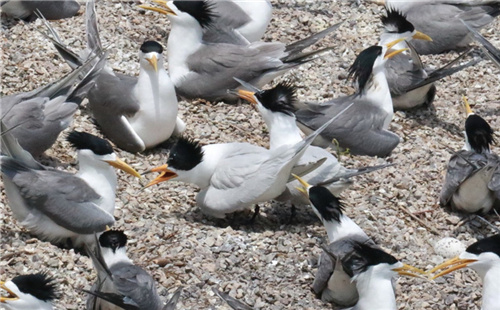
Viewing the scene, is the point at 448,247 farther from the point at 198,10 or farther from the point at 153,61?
the point at 198,10

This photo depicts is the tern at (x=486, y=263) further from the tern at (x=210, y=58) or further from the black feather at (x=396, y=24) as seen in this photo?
the black feather at (x=396, y=24)

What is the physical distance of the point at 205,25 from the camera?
7.35 meters

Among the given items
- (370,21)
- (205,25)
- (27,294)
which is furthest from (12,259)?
(370,21)

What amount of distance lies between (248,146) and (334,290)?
3.97 feet

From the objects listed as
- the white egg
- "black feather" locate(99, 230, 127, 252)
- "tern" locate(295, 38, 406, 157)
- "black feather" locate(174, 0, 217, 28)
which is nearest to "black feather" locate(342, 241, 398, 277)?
the white egg

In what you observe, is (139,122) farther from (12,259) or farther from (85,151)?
(12,259)

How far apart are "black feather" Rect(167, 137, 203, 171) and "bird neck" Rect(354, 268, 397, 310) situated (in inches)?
52.5

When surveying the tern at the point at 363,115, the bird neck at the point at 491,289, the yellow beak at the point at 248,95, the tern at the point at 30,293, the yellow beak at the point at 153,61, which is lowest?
the tern at the point at 363,115

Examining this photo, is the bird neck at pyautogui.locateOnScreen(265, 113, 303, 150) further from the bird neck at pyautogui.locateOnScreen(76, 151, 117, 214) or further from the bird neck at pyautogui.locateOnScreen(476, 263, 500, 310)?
the bird neck at pyautogui.locateOnScreen(476, 263, 500, 310)

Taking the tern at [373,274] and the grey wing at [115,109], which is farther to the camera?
the grey wing at [115,109]

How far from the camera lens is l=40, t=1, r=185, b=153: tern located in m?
6.51

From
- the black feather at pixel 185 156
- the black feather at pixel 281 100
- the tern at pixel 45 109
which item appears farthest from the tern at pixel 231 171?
the tern at pixel 45 109

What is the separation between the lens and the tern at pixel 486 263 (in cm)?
512

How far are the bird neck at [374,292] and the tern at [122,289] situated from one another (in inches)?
36.1
